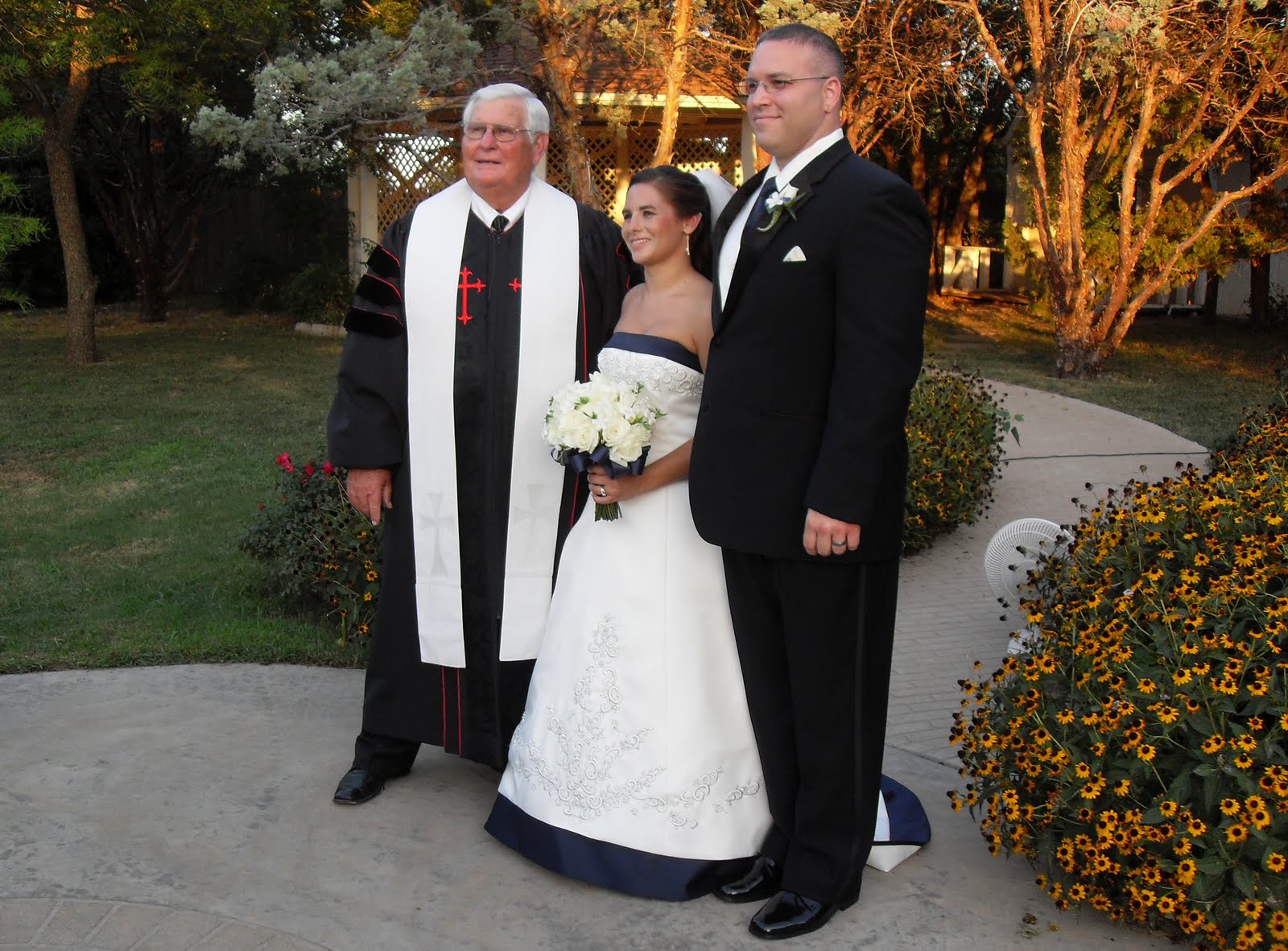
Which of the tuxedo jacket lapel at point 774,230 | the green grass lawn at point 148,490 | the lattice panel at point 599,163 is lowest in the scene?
the green grass lawn at point 148,490

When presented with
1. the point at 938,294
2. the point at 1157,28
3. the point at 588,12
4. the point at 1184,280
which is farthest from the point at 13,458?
the point at 938,294

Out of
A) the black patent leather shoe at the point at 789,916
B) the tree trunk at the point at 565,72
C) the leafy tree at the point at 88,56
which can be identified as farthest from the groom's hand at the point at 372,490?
the tree trunk at the point at 565,72

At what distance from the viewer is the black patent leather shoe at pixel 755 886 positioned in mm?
3514

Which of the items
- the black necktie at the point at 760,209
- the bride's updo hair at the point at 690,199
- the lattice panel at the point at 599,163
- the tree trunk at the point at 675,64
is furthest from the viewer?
the lattice panel at the point at 599,163

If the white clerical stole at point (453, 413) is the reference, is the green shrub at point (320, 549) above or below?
below

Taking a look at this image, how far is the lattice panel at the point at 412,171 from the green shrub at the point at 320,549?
11037mm

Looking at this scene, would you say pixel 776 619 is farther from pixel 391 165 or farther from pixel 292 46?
pixel 391 165

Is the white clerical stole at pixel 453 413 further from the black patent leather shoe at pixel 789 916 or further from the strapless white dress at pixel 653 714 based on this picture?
the black patent leather shoe at pixel 789 916

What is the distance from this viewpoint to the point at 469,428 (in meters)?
4.09

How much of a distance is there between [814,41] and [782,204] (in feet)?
1.25

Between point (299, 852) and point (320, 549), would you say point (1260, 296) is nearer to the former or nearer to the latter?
point (320, 549)

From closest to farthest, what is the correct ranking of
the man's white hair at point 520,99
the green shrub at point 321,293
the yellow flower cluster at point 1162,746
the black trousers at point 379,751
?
the yellow flower cluster at point 1162,746 < the man's white hair at point 520,99 < the black trousers at point 379,751 < the green shrub at point 321,293

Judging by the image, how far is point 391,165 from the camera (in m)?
17.4

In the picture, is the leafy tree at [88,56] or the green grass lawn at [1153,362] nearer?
the leafy tree at [88,56]
